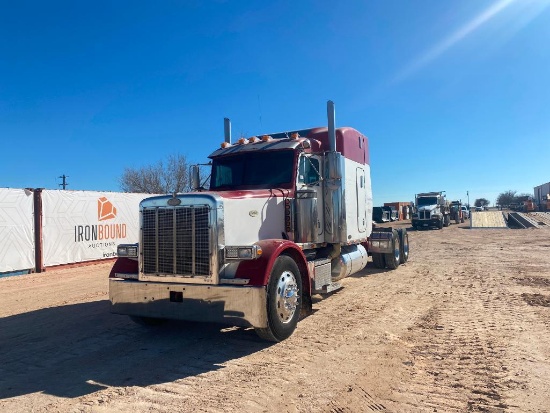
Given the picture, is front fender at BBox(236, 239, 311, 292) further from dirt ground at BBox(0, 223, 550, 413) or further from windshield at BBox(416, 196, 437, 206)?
windshield at BBox(416, 196, 437, 206)

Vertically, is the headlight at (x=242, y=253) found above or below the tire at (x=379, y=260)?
above

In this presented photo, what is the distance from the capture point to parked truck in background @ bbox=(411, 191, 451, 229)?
33406 millimetres

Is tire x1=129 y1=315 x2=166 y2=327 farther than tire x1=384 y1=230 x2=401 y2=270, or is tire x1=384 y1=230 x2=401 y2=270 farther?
tire x1=384 y1=230 x2=401 y2=270

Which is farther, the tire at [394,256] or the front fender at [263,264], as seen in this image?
the tire at [394,256]

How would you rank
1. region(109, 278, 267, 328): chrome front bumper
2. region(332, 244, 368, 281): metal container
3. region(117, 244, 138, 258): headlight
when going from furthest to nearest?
region(332, 244, 368, 281): metal container, region(117, 244, 138, 258): headlight, region(109, 278, 267, 328): chrome front bumper

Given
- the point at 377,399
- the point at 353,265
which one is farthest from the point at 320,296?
the point at 377,399

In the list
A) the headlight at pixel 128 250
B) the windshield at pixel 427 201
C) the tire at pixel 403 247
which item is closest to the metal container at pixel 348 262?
the tire at pixel 403 247

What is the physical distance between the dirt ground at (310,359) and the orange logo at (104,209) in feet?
25.2

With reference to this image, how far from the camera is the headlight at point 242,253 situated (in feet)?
16.0

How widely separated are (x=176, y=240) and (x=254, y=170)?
2358 millimetres

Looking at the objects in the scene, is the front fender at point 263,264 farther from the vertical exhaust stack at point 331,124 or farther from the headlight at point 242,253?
the vertical exhaust stack at point 331,124

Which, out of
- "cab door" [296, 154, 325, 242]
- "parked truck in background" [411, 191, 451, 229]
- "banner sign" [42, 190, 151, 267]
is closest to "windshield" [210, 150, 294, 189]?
"cab door" [296, 154, 325, 242]

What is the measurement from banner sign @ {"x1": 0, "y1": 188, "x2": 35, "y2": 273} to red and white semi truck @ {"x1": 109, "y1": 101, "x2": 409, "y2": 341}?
8.34m

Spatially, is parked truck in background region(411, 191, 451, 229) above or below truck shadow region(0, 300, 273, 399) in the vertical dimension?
above
